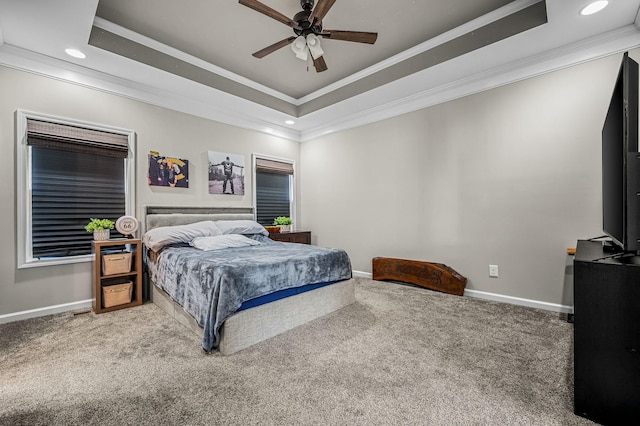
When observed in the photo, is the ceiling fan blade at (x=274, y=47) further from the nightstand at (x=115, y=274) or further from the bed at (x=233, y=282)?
the nightstand at (x=115, y=274)

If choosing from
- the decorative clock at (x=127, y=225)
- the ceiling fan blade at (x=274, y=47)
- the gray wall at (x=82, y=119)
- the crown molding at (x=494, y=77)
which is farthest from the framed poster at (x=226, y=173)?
the ceiling fan blade at (x=274, y=47)

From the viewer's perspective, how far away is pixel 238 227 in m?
3.99

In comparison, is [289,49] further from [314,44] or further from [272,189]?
[272,189]

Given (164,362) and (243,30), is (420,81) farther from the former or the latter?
(164,362)

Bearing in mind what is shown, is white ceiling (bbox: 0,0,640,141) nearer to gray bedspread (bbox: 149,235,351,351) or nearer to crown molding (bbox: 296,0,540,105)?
crown molding (bbox: 296,0,540,105)

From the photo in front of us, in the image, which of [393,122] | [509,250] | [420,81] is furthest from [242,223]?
[509,250]

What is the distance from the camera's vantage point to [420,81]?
349cm

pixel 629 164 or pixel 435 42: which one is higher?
pixel 435 42

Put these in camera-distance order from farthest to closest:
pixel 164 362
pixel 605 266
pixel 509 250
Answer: pixel 509 250 < pixel 164 362 < pixel 605 266

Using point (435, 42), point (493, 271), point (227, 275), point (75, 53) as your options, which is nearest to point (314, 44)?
point (435, 42)

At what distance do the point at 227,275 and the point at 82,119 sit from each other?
2.68m

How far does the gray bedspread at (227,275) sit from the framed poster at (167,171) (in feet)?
3.44

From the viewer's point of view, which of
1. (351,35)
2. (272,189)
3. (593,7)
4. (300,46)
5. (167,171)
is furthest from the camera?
(272,189)

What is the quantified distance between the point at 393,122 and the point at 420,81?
0.76 metres
